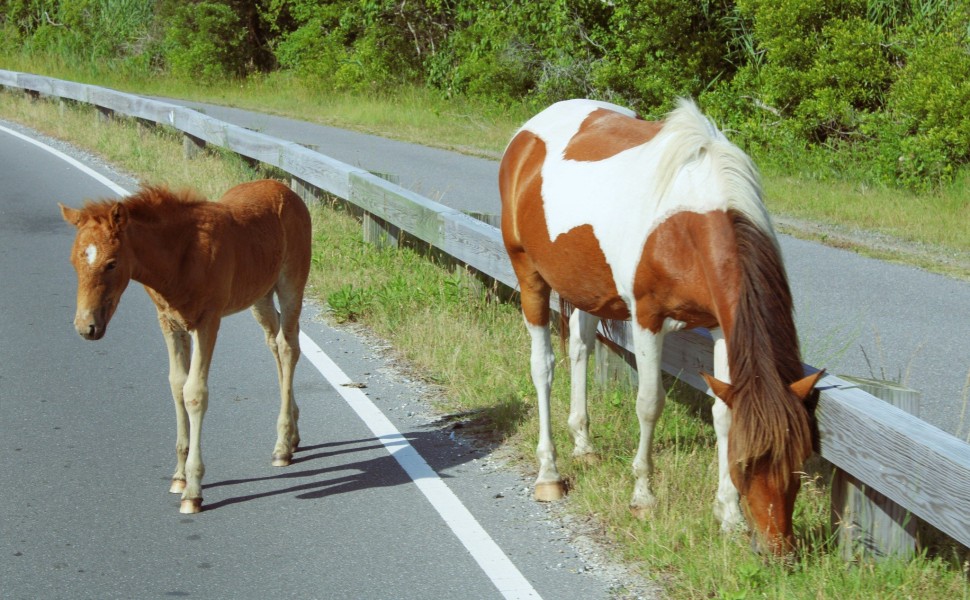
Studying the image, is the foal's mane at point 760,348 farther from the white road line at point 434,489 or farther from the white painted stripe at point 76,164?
the white painted stripe at point 76,164

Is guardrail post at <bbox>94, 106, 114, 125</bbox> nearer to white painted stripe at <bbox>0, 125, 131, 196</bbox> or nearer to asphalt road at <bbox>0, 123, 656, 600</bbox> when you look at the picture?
white painted stripe at <bbox>0, 125, 131, 196</bbox>

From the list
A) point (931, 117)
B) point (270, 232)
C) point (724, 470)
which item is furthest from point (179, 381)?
point (931, 117)

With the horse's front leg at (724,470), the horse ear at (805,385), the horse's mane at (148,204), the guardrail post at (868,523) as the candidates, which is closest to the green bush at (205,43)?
the horse's mane at (148,204)

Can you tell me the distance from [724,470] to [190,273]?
275 cm

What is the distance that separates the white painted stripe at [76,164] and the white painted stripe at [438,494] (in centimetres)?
738

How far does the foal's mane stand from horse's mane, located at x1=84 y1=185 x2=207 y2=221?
2716 millimetres

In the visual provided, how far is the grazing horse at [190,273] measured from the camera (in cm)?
535

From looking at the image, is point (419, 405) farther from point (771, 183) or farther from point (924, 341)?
point (771, 183)

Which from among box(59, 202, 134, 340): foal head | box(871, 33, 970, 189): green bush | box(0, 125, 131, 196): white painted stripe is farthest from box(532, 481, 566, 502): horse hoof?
box(871, 33, 970, 189): green bush

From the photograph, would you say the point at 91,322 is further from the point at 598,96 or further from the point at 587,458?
the point at 598,96

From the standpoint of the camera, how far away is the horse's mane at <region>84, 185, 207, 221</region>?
5418 mm

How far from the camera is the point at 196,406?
5.74 m

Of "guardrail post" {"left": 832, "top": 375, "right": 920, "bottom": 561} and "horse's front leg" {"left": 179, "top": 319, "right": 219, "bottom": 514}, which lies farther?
"horse's front leg" {"left": 179, "top": 319, "right": 219, "bottom": 514}

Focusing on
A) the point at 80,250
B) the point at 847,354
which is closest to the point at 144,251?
the point at 80,250
